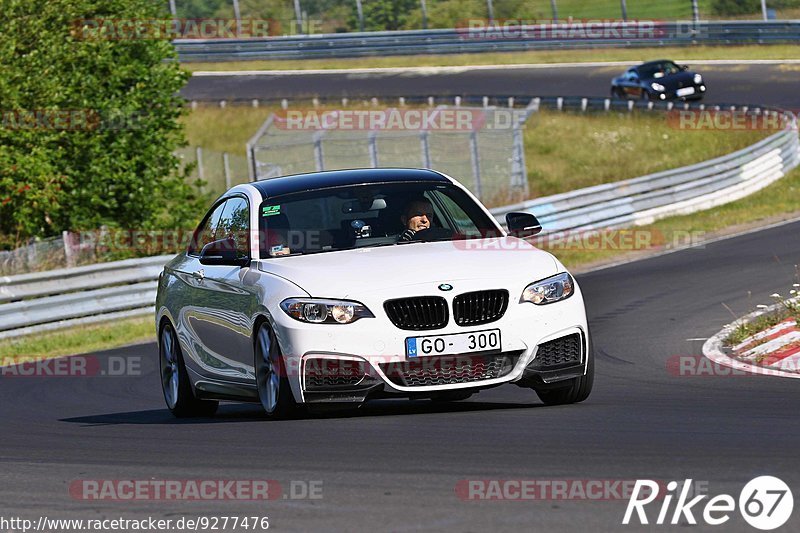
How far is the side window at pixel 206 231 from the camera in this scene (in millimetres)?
10680

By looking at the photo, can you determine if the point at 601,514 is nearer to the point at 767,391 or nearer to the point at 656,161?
the point at 767,391

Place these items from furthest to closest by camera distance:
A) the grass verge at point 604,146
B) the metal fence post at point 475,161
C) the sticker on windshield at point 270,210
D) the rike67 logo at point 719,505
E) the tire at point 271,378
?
1. the grass verge at point 604,146
2. the metal fence post at point 475,161
3. the sticker on windshield at point 270,210
4. the tire at point 271,378
5. the rike67 logo at point 719,505

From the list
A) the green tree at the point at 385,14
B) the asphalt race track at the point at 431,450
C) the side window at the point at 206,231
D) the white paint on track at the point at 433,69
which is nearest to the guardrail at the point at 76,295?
the asphalt race track at the point at 431,450

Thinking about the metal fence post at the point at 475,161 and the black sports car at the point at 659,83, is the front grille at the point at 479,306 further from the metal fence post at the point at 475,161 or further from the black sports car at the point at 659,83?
the black sports car at the point at 659,83

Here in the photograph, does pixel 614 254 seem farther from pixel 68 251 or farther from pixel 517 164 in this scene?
pixel 68 251

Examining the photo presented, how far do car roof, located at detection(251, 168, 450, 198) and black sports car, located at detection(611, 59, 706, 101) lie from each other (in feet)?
122

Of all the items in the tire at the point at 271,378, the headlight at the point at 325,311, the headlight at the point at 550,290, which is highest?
the headlight at the point at 325,311

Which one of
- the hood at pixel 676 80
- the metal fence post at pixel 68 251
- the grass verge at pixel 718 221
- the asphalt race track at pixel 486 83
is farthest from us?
the asphalt race track at pixel 486 83

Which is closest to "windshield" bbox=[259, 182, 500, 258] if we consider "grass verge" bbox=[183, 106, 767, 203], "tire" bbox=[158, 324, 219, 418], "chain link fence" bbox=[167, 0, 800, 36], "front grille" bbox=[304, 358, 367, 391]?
"front grille" bbox=[304, 358, 367, 391]

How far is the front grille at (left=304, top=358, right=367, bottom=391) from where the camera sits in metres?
8.41

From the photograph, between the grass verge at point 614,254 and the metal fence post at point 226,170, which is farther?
the metal fence post at point 226,170

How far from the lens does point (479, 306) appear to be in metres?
8.52

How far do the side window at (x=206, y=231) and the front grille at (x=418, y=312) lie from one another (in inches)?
101

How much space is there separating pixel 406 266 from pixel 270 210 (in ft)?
4.54
